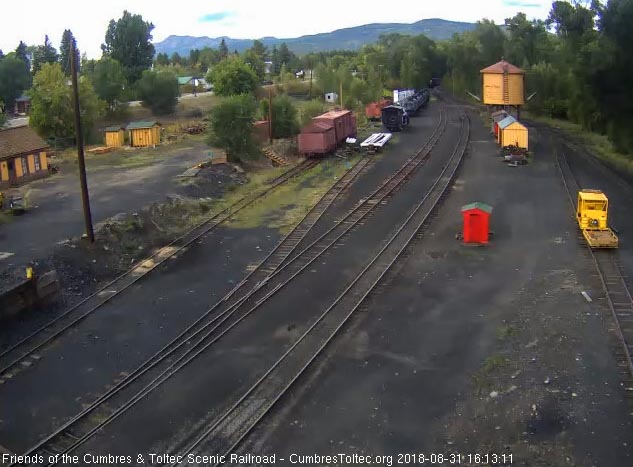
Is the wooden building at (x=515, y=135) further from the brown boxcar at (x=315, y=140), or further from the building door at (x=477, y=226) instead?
the building door at (x=477, y=226)

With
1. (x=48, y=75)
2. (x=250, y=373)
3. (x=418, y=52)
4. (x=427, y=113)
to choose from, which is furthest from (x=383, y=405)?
(x=418, y=52)

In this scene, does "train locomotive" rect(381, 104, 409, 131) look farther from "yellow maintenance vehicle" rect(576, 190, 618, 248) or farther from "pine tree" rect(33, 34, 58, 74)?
"pine tree" rect(33, 34, 58, 74)

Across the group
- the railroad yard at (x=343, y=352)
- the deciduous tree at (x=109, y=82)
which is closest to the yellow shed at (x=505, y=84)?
the railroad yard at (x=343, y=352)

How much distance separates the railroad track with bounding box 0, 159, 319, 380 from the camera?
13.4 meters

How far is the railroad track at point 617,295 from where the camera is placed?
13.2m

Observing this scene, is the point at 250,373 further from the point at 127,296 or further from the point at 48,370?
the point at 127,296

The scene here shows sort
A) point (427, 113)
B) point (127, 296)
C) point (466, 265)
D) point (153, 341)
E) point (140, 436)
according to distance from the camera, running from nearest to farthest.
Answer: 1. point (140, 436)
2. point (153, 341)
3. point (127, 296)
4. point (466, 265)
5. point (427, 113)

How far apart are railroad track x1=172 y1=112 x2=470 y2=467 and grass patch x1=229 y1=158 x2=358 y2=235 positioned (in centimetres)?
478

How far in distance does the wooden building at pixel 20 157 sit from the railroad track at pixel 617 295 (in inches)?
1036

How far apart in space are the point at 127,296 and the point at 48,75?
34.2 meters

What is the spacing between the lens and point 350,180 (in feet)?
102

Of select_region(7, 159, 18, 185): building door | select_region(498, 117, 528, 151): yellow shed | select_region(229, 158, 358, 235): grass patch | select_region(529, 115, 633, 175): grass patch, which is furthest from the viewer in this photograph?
select_region(498, 117, 528, 151): yellow shed

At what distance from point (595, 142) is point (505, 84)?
316 inches

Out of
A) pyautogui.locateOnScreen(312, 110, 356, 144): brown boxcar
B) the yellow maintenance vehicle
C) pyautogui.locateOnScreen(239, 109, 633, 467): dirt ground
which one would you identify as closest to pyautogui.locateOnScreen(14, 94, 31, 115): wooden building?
pyautogui.locateOnScreen(312, 110, 356, 144): brown boxcar
